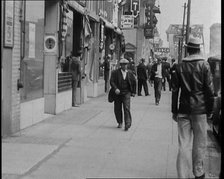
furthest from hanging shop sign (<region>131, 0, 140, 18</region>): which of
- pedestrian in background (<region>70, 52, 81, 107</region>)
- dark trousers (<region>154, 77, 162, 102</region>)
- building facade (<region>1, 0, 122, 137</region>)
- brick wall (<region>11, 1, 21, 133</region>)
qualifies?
brick wall (<region>11, 1, 21, 133</region>)

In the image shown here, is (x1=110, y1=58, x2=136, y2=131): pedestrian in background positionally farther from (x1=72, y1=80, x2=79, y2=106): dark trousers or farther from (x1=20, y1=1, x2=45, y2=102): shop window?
(x1=72, y1=80, x2=79, y2=106): dark trousers

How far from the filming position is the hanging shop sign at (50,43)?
37.9 feet

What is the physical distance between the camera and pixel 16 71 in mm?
8875

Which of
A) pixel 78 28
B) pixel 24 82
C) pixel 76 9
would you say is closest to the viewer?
pixel 24 82

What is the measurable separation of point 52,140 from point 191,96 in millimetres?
4265

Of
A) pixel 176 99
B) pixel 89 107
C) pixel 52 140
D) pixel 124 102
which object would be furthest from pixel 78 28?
pixel 176 99

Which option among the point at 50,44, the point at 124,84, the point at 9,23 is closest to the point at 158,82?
the point at 50,44

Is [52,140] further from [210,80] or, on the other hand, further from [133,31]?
[133,31]

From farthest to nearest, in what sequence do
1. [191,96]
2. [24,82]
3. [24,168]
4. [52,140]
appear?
1. [24,82]
2. [52,140]
3. [24,168]
4. [191,96]

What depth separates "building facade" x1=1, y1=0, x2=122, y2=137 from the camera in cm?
852

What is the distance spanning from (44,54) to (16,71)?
3.08 m

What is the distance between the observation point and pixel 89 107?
15.2 meters

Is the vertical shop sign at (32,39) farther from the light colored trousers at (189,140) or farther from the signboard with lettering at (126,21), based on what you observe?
the signboard with lettering at (126,21)

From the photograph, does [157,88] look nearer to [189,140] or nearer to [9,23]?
[9,23]
